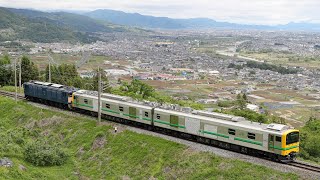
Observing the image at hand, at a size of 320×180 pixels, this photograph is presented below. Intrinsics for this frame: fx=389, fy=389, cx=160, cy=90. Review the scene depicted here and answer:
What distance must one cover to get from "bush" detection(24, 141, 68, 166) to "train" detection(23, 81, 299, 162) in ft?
26.1

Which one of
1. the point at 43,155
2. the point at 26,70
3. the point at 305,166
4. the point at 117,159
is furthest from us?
the point at 26,70

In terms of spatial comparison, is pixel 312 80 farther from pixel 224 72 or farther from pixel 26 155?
pixel 26 155

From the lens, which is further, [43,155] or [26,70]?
[26,70]

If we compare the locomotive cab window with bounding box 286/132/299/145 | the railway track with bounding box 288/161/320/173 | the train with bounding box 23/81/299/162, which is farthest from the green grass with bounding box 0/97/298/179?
the locomotive cab window with bounding box 286/132/299/145

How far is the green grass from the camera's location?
2431 cm

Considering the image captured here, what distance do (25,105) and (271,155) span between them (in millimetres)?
31385

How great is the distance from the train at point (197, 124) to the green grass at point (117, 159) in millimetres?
1947

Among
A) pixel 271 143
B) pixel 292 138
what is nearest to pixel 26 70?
pixel 271 143

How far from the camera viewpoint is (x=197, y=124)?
97.9ft

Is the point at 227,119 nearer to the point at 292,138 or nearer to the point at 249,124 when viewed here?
the point at 249,124

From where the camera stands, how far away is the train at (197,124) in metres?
25.2

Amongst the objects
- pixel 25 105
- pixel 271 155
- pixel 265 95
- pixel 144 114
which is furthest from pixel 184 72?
pixel 271 155

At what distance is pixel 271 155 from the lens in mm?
25531

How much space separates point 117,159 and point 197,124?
6.69 metres
